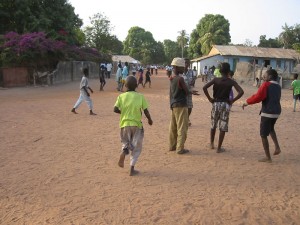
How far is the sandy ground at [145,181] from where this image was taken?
3963 mm

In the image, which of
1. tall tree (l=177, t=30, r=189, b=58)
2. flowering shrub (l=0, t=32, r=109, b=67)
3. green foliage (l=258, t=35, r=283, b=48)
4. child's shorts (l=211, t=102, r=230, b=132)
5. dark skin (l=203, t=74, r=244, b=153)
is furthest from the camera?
tall tree (l=177, t=30, r=189, b=58)

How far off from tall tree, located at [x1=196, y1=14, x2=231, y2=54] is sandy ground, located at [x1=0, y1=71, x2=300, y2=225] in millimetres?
47898

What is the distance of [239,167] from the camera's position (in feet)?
18.9

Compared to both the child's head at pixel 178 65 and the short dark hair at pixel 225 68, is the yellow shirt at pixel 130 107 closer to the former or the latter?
the child's head at pixel 178 65

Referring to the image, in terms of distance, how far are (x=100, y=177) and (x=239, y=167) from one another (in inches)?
90.4

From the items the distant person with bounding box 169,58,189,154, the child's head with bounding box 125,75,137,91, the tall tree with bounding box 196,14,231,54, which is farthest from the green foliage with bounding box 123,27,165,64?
the child's head with bounding box 125,75,137,91

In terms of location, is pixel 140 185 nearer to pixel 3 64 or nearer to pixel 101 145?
pixel 101 145

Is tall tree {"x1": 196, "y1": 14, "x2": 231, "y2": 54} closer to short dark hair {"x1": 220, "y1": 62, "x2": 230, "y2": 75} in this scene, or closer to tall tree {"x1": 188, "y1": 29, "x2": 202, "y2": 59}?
tall tree {"x1": 188, "y1": 29, "x2": 202, "y2": 59}

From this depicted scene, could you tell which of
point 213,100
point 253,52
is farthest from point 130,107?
point 253,52

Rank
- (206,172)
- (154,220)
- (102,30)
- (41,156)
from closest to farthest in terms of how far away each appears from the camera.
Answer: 1. (154,220)
2. (206,172)
3. (41,156)
4. (102,30)

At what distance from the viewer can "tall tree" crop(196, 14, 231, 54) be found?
179ft

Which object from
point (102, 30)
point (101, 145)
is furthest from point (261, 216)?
point (102, 30)

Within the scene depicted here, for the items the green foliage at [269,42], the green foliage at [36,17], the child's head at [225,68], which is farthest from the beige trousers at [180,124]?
the green foliage at [269,42]

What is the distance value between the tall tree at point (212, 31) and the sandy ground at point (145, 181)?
47.9 meters
